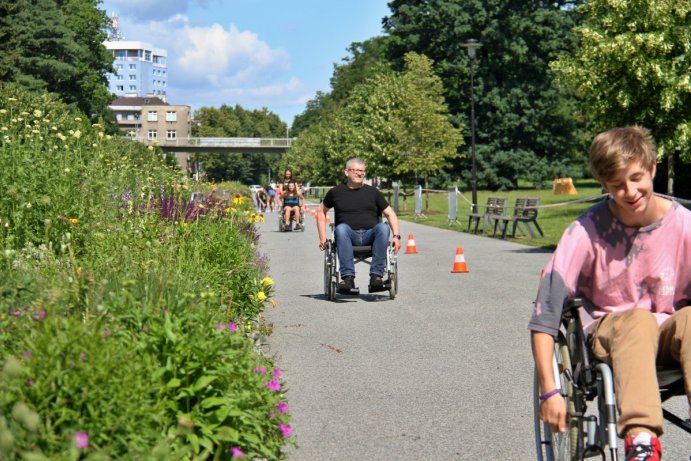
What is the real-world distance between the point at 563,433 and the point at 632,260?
2.34 feet

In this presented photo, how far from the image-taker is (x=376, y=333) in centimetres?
998

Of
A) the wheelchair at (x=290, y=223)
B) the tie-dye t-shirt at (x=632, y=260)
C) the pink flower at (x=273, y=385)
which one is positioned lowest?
the wheelchair at (x=290, y=223)

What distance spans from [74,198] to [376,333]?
292cm

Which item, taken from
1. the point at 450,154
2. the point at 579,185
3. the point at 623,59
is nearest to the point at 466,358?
the point at 623,59

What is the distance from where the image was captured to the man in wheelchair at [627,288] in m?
3.86

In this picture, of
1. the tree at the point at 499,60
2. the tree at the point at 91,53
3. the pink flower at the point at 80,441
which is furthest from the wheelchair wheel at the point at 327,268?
the tree at the point at 91,53

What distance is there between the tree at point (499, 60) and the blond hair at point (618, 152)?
5901 cm

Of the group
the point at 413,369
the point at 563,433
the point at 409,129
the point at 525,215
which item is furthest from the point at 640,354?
the point at 409,129

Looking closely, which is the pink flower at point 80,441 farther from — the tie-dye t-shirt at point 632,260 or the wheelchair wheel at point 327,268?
the wheelchair wheel at point 327,268

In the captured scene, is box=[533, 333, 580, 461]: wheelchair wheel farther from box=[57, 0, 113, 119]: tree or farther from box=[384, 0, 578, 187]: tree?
box=[57, 0, 113, 119]: tree

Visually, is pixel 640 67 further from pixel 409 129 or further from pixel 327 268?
pixel 409 129

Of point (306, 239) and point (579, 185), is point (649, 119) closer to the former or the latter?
point (306, 239)

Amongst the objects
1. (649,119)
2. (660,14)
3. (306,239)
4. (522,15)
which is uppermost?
(522,15)

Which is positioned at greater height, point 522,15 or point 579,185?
point 522,15
